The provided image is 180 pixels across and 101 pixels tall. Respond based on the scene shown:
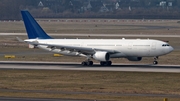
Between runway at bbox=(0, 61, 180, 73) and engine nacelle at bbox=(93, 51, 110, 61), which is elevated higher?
engine nacelle at bbox=(93, 51, 110, 61)

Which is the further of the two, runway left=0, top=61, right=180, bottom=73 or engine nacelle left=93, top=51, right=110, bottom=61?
engine nacelle left=93, top=51, right=110, bottom=61

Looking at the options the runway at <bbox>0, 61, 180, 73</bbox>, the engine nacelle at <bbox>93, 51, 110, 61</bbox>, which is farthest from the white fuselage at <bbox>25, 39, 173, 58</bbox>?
the runway at <bbox>0, 61, 180, 73</bbox>

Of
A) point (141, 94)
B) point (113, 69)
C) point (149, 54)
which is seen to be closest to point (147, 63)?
point (149, 54)

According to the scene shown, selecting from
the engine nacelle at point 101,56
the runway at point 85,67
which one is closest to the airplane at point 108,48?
the engine nacelle at point 101,56

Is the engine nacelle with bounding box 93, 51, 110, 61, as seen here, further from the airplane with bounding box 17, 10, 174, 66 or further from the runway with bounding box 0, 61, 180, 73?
the runway with bounding box 0, 61, 180, 73

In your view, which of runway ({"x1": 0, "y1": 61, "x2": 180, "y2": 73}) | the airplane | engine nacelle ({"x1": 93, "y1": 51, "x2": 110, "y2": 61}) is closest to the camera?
runway ({"x1": 0, "y1": 61, "x2": 180, "y2": 73})

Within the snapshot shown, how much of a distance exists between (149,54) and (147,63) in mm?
5530

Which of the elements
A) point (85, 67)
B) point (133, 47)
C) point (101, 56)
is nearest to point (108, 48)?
point (101, 56)

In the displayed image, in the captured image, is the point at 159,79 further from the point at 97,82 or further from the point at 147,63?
the point at 147,63

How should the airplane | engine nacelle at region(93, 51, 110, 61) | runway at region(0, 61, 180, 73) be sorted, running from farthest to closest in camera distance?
the airplane
engine nacelle at region(93, 51, 110, 61)
runway at region(0, 61, 180, 73)

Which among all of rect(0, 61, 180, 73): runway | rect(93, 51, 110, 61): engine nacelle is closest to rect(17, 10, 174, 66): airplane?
rect(93, 51, 110, 61): engine nacelle

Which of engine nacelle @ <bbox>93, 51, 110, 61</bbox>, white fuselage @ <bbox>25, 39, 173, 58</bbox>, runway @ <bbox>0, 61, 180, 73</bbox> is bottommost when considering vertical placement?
runway @ <bbox>0, 61, 180, 73</bbox>

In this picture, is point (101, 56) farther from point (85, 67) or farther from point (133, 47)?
point (133, 47)

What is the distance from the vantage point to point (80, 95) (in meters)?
47.0
